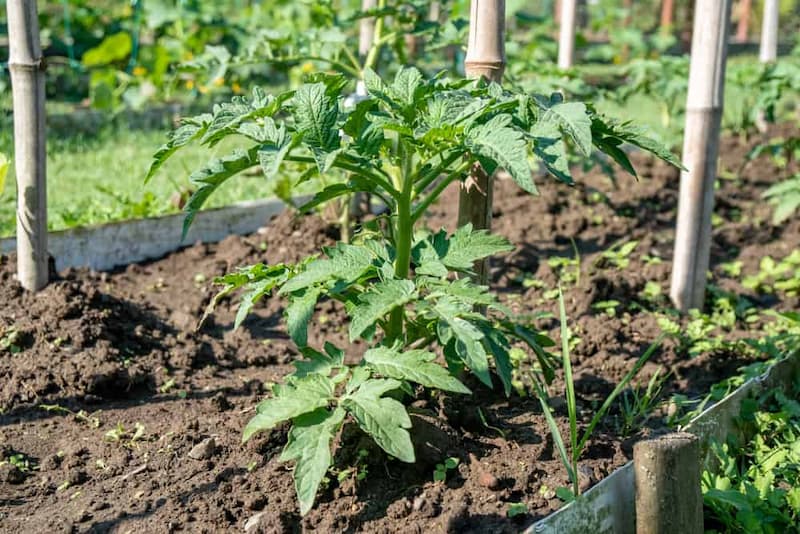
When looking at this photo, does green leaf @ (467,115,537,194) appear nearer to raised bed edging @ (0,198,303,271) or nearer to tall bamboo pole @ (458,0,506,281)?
tall bamboo pole @ (458,0,506,281)

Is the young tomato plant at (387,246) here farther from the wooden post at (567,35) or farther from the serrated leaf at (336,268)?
the wooden post at (567,35)

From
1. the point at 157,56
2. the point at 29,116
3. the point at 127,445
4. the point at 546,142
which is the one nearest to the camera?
the point at 546,142

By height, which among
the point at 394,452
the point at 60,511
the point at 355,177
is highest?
the point at 355,177

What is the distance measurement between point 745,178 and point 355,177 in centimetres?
426

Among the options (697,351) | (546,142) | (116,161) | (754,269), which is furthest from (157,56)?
(546,142)

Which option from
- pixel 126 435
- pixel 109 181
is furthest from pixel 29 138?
pixel 109 181

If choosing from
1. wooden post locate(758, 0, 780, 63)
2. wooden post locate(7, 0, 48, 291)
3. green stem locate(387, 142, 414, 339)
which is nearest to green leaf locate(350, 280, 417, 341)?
green stem locate(387, 142, 414, 339)

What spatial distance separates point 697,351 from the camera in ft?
11.5

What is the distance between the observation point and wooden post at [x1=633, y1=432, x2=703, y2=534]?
2.25 m

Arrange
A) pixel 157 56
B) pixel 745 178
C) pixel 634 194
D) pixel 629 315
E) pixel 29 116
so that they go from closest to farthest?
pixel 29 116, pixel 629 315, pixel 634 194, pixel 745 178, pixel 157 56

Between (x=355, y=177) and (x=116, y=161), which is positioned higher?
(x=355, y=177)

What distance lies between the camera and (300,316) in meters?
2.25

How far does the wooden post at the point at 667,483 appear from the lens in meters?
2.25

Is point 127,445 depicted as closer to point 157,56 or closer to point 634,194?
point 634,194
